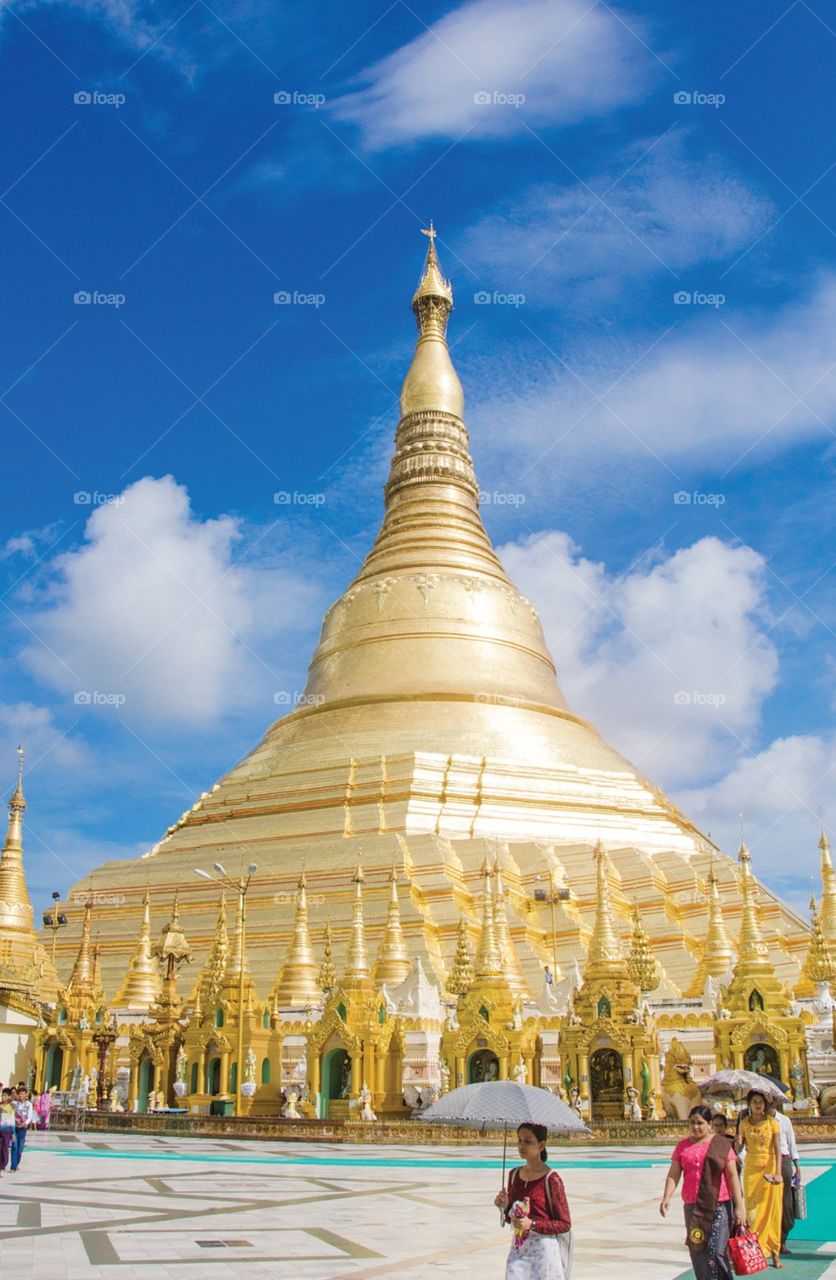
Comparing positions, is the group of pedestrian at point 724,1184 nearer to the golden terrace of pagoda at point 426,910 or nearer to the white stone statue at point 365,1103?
the golden terrace of pagoda at point 426,910

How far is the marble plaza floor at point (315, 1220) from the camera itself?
7605mm

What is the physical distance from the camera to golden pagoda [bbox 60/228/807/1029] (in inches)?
1409

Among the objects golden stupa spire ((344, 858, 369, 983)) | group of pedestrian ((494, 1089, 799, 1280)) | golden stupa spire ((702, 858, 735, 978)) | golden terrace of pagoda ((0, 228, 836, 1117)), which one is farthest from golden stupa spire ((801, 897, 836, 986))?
group of pedestrian ((494, 1089, 799, 1280))

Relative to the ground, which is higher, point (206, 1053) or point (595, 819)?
point (595, 819)

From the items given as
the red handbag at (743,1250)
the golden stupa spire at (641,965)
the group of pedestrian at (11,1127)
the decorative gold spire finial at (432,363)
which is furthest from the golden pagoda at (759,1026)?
the decorative gold spire finial at (432,363)

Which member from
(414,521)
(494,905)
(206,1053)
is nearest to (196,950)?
(206,1053)

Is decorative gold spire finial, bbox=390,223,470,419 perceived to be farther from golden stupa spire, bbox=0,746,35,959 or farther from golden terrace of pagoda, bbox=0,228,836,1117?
golden stupa spire, bbox=0,746,35,959

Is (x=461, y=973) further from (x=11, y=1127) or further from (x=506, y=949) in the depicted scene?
(x=11, y=1127)

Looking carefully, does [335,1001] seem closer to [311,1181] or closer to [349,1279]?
[311,1181]

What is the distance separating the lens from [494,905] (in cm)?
2875

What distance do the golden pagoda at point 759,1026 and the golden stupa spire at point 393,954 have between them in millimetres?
8974

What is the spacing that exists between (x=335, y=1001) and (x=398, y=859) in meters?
9.94

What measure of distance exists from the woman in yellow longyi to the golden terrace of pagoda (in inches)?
437

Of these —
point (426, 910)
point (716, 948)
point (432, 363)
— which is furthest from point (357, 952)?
point (432, 363)
